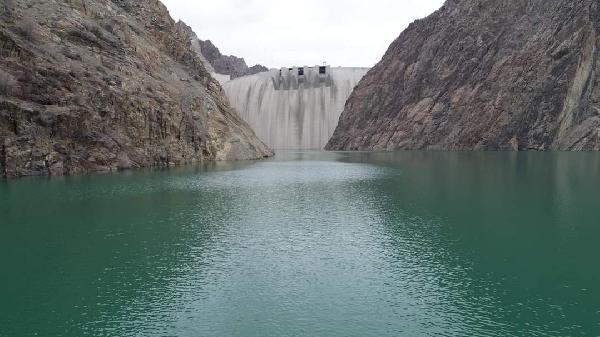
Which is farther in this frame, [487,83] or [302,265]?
[487,83]

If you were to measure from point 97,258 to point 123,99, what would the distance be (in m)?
44.1

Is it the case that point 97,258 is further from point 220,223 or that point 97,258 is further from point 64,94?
point 64,94

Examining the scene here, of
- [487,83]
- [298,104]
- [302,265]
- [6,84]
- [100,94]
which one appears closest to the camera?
[302,265]

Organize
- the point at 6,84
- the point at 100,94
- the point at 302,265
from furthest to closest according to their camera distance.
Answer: the point at 100,94, the point at 6,84, the point at 302,265

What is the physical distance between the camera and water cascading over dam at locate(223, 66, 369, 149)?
163m

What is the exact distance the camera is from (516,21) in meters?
111

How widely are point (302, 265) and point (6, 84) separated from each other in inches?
1707

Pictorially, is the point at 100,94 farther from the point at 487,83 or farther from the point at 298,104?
the point at 298,104

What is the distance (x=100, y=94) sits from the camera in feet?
183

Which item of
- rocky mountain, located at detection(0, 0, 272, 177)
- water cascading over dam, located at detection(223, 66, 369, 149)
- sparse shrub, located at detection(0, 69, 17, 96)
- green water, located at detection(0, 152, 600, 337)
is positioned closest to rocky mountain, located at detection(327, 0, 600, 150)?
water cascading over dam, located at detection(223, 66, 369, 149)

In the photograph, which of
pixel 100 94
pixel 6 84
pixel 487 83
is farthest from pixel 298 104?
pixel 6 84

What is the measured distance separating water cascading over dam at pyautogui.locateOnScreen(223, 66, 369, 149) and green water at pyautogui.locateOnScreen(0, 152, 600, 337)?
5097 inches

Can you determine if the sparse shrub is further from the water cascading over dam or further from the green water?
the water cascading over dam

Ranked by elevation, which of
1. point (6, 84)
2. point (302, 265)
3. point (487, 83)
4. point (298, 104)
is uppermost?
point (298, 104)
